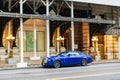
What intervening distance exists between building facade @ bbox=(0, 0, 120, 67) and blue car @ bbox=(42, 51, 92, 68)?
3.30 meters

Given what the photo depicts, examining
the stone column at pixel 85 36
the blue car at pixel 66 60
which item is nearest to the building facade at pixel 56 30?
the stone column at pixel 85 36

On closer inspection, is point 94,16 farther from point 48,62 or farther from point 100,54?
point 48,62

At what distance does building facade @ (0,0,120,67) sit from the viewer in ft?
128

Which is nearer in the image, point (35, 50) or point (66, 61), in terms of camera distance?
point (66, 61)

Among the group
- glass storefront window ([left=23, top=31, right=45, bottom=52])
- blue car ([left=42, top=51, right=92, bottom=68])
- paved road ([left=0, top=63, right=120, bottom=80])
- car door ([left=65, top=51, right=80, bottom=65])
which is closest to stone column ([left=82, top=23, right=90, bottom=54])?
glass storefront window ([left=23, top=31, right=45, bottom=52])

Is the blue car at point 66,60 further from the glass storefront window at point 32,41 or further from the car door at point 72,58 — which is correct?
the glass storefront window at point 32,41

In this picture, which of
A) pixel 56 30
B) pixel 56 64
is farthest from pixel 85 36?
pixel 56 64

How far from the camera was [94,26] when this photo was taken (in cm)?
4662

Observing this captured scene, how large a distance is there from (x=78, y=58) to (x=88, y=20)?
7312 mm

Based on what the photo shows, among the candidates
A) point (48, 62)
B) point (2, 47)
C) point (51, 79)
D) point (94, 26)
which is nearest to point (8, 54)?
point (2, 47)

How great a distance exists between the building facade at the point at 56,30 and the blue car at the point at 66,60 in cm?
330

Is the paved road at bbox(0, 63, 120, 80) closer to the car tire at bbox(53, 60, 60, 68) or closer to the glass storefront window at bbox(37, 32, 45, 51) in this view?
the car tire at bbox(53, 60, 60, 68)

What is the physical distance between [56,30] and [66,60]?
11594 mm

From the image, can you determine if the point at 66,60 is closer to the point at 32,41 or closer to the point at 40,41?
the point at 32,41
